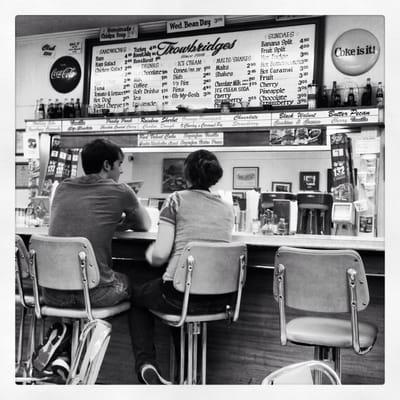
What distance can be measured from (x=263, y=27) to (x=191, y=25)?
25.8 inches

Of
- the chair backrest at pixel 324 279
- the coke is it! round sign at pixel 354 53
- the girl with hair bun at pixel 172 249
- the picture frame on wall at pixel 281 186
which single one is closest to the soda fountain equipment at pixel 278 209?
the girl with hair bun at pixel 172 249

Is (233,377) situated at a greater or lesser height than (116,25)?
lesser

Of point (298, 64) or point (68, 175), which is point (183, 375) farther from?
point (298, 64)

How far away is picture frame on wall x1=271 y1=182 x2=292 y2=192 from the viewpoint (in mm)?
5052

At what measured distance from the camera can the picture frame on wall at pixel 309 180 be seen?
495cm

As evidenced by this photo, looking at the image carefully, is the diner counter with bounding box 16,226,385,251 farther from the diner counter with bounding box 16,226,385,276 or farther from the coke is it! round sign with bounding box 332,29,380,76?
the coke is it! round sign with bounding box 332,29,380,76

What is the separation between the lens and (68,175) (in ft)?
15.0

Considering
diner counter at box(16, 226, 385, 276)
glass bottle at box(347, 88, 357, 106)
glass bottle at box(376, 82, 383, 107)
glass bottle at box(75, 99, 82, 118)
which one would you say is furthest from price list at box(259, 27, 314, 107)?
diner counter at box(16, 226, 385, 276)

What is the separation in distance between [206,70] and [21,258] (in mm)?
2875

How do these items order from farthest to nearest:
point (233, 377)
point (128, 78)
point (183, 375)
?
point (128, 78) → point (233, 377) → point (183, 375)

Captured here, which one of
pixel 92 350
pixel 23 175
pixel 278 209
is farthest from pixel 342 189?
pixel 23 175

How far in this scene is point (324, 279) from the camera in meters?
2.36

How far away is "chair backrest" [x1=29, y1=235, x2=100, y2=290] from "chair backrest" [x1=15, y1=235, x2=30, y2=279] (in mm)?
172
